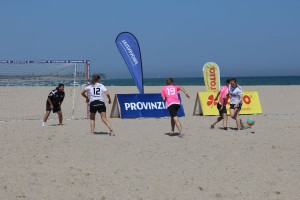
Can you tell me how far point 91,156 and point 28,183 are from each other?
2.02m

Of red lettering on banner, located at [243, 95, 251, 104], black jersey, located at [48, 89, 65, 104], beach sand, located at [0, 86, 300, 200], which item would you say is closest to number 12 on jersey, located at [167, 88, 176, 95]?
beach sand, located at [0, 86, 300, 200]

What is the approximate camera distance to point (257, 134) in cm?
1086

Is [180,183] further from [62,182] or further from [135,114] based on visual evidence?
[135,114]

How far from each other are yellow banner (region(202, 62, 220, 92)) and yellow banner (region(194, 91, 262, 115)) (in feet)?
1.81

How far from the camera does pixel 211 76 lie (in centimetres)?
1648

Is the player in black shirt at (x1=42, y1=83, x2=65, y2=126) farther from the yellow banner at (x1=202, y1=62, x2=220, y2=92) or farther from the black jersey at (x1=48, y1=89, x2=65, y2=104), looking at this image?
the yellow banner at (x1=202, y1=62, x2=220, y2=92)

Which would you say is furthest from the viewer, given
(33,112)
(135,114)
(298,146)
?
(33,112)

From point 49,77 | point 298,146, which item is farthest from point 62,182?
point 49,77

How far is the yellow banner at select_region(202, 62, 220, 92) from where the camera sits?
16.4m

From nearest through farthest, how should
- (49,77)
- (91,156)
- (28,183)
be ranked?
1. (28,183)
2. (91,156)
3. (49,77)

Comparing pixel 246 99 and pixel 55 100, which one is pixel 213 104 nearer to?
pixel 246 99

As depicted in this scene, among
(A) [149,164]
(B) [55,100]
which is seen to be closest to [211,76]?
(B) [55,100]

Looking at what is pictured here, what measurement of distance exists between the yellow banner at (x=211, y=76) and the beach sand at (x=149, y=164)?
4858mm

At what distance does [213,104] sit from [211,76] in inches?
45.1
